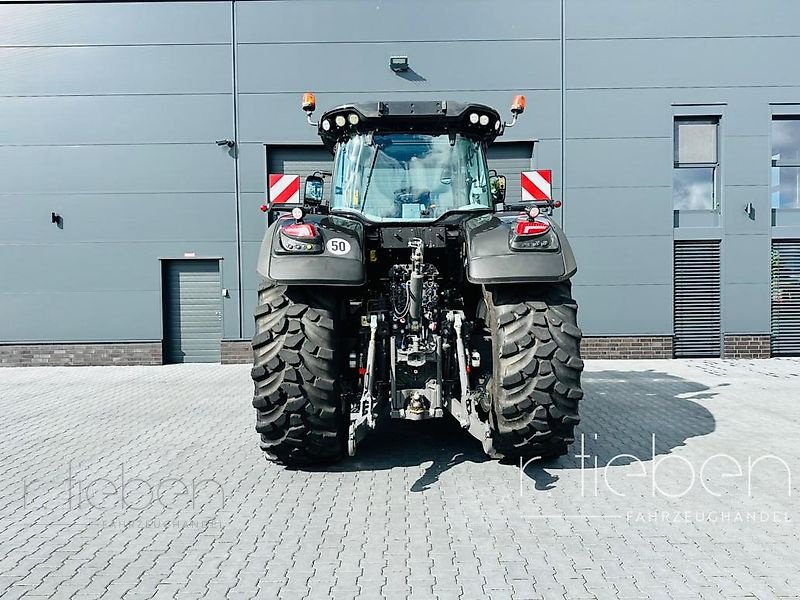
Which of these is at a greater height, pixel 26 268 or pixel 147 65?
pixel 147 65

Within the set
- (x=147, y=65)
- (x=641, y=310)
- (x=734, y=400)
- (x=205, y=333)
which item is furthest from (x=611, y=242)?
(x=147, y=65)

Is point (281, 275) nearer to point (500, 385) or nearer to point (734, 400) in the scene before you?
point (500, 385)

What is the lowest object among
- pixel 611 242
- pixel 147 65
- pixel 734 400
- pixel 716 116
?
pixel 734 400

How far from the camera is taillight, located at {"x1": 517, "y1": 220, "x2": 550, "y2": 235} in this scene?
13.7ft

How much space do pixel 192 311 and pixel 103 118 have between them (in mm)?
4113

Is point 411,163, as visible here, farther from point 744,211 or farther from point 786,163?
point 786,163

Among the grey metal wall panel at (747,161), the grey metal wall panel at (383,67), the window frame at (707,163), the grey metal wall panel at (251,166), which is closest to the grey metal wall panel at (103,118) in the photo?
the grey metal wall panel at (251,166)

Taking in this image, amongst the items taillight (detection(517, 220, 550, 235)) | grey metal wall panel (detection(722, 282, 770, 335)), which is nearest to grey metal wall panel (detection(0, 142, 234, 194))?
taillight (detection(517, 220, 550, 235))

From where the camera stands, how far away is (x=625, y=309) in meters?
11.2

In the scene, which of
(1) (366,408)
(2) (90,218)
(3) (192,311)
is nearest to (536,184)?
(1) (366,408)

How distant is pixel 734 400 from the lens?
7559 mm

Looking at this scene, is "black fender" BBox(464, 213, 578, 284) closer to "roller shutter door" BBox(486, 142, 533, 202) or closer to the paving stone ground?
the paving stone ground

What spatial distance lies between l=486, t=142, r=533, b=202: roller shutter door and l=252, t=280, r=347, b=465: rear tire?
7909 millimetres

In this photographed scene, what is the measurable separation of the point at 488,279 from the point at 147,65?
32.8 feet
